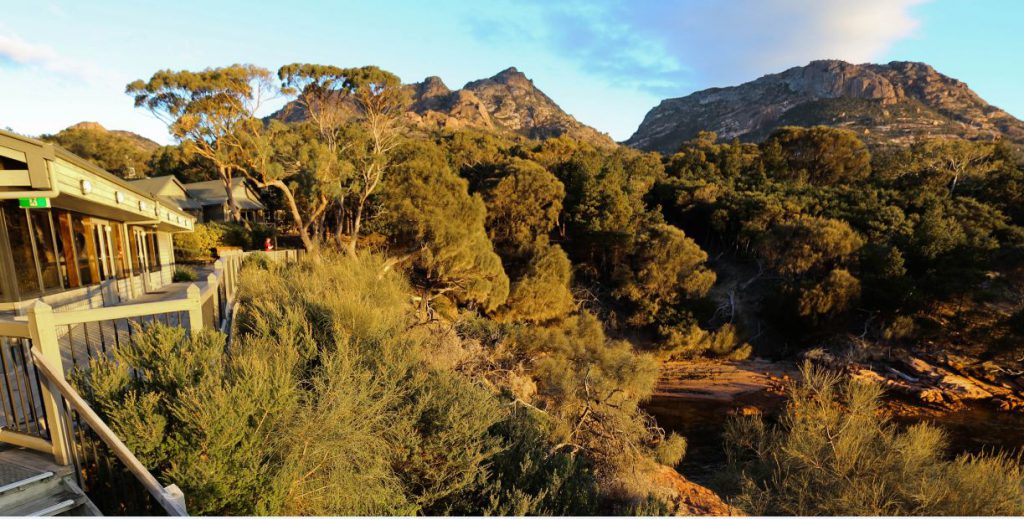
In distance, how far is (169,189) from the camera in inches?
814

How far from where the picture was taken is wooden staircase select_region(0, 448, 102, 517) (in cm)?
236

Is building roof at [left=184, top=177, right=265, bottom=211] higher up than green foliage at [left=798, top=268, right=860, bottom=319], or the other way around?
building roof at [left=184, top=177, right=265, bottom=211]

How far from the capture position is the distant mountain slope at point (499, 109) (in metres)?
68.0

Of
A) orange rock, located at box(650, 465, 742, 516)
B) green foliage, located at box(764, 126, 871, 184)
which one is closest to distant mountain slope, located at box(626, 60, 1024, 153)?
green foliage, located at box(764, 126, 871, 184)

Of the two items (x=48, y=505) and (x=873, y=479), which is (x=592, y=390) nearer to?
(x=873, y=479)

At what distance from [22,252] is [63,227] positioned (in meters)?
1.47

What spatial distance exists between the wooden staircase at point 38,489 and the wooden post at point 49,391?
0.10 m

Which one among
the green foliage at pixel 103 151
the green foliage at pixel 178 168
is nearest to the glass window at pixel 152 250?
the green foliage at pixel 178 168

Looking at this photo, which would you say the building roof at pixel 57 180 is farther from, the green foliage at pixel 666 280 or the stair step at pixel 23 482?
the green foliage at pixel 666 280

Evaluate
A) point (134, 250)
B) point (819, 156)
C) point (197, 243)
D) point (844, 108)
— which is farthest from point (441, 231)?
point (844, 108)

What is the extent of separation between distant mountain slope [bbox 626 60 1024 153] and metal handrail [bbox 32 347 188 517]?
57.8m

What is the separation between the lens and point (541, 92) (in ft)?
346

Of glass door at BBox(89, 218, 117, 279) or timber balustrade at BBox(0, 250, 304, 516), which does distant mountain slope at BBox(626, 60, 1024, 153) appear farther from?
glass door at BBox(89, 218, 117, 279)

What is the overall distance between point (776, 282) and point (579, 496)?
784 inches
